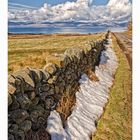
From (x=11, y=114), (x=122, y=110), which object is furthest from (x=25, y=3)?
(x=122, y=110)

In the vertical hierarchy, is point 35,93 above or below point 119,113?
above

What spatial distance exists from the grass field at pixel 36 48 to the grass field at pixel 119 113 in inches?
27.7

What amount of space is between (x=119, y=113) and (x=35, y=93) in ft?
4.80

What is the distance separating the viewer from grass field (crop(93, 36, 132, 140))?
496 centimetres

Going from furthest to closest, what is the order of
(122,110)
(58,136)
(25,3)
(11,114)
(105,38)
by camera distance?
(105,38) → (122,110) → (25,3) → (58,136) → (11,114)

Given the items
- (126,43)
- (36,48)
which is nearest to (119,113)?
(126,43)

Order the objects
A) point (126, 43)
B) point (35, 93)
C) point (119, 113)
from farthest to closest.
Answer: point (126, 43) → point (119, 113) → point (35, 93)

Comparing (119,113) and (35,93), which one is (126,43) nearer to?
(119,113)

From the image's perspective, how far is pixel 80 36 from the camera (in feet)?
18.5

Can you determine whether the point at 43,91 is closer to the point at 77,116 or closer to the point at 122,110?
the point at 77,116

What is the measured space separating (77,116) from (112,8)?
4.89ft

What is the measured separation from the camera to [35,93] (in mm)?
4332

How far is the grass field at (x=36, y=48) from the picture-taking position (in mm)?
4691

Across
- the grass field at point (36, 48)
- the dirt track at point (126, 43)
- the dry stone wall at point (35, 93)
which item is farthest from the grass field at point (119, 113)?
the grass field at point (36, 48)
